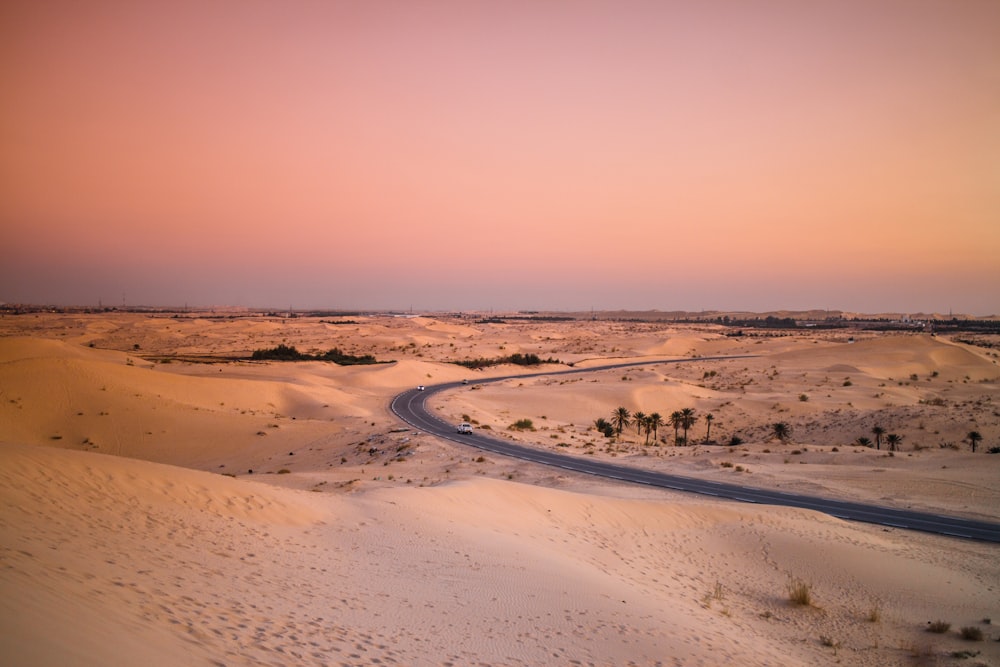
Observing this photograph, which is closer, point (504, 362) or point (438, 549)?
point (438, 549)

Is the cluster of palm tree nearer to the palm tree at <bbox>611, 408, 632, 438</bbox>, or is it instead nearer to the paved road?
the palm tree at <bbox>611, 408, 632, 438</bbox>

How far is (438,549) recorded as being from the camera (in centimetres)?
1413

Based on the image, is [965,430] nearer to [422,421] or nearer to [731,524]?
[731,524]

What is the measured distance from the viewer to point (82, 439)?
35.2 m

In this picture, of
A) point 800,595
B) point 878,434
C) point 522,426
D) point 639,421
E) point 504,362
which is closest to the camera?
point 800,595

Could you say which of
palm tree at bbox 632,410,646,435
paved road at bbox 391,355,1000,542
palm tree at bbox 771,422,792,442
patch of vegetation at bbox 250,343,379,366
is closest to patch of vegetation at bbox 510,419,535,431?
paved road at bbox 391,355,1000,542

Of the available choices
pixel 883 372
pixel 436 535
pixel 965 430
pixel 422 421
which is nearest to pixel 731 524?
pixel 436 535

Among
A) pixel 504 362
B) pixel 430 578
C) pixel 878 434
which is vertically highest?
pixel 430 578

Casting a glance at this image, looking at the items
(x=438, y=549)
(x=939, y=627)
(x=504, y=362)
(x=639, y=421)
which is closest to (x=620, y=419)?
(x=639, y=421)

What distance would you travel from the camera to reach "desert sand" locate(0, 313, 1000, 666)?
803cm

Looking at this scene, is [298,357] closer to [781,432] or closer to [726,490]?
[781,432]

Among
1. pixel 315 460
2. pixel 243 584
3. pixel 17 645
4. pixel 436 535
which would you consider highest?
pixel 17 645

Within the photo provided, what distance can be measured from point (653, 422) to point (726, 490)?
22.9m

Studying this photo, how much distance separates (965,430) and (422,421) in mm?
39689
